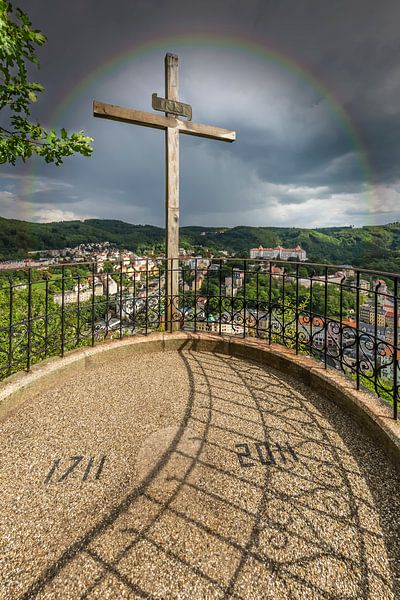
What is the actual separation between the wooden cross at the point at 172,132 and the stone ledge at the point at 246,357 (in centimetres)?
65

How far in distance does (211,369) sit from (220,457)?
1.62 meters

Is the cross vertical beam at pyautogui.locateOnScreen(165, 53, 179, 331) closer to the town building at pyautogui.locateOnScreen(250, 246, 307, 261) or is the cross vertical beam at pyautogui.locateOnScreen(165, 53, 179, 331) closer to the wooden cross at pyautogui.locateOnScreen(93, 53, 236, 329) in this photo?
the wooden cross at pyautogui.locateOnScreen(93, 53, 236, 329)

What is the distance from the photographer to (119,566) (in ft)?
4.58

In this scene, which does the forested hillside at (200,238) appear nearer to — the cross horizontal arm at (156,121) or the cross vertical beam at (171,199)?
the cross vertical beam at (171,199)

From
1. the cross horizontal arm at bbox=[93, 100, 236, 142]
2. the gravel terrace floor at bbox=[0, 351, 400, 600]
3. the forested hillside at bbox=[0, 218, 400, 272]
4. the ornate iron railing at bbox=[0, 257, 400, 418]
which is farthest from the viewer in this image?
the forested hillside at bbox=[0, 218, 400, 272]

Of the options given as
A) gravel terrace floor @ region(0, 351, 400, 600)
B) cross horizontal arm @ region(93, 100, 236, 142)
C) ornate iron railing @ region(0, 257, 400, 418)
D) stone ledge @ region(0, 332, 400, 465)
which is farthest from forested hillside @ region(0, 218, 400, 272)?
gravel terrace floor @ region(0, 351, 400, 600)

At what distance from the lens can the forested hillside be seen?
43.8 feet

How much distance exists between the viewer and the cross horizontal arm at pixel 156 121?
411cm

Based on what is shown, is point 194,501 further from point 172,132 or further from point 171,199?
point 172,132

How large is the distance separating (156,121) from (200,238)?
14037 mm

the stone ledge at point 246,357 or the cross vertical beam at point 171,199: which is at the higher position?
the cross vertical beam at point 171,199

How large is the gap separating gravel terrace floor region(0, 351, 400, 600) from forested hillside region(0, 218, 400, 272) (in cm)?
327

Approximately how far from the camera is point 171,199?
15.4 feet

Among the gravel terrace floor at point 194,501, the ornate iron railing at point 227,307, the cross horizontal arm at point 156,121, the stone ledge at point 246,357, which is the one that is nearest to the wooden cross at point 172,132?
the cross horizontal arm at point 156,121
